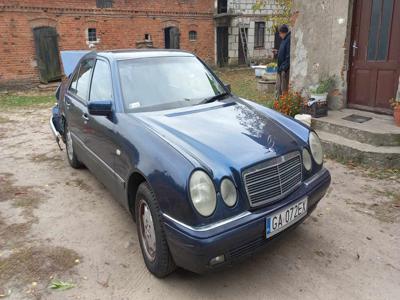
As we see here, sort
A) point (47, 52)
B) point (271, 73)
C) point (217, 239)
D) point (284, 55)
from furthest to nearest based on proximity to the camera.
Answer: point (47, 52)
point (271, 73)
point (284, 55)
point (217, 239)

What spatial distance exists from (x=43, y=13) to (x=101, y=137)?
13904 millimetres

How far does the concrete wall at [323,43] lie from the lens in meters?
6.39

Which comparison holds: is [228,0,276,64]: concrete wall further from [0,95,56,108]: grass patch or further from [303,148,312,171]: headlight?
[303,148,312,171]: headlight

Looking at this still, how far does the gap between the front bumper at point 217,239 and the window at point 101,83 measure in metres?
1.77

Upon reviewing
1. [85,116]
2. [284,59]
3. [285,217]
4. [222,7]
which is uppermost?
[222,7]

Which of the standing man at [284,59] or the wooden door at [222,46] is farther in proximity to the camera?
the wooden door at [222,46]

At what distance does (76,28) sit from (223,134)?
50.5ft

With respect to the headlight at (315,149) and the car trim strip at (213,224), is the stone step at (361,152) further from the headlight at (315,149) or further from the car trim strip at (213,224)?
the car trim strip at (213,224)

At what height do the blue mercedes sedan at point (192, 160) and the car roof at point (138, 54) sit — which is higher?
the car roof at point (138, 54)

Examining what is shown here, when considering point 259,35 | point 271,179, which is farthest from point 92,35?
point 271,179

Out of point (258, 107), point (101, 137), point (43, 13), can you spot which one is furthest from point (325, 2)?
point (43, 13)

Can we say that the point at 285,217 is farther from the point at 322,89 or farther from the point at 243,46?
the point at 243,46

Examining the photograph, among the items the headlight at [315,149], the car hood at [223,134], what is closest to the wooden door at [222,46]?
the car hood at [223,134]

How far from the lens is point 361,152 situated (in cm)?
518
